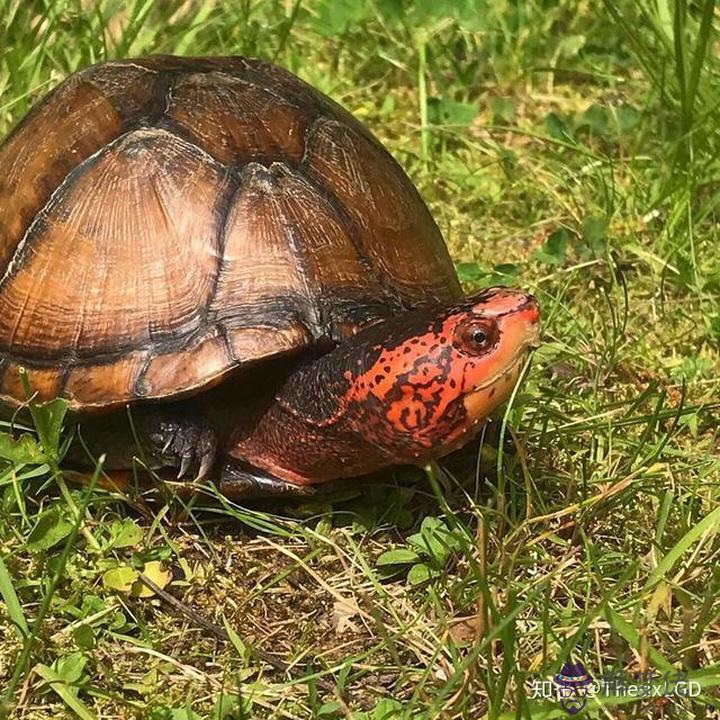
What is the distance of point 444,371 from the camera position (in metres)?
1.63

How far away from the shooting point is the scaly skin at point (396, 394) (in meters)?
1.62

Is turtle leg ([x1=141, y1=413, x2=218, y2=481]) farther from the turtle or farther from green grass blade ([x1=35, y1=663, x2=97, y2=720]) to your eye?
green grass blade ([x1=35, y1=663, x2=97, y2=720])

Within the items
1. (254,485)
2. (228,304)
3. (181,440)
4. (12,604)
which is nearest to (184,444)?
(181,440)

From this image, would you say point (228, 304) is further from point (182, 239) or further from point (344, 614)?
point (344, 614)

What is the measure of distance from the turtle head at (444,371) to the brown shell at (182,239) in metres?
0.15

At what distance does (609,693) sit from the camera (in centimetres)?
150

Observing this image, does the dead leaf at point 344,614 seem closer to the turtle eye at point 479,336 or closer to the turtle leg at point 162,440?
the turtle leg at point 162,440

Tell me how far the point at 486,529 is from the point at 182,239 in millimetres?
738

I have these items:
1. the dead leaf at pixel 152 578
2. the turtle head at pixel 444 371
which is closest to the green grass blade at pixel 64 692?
the dead leaf at pixel 152 578

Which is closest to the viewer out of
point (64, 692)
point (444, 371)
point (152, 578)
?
point (64, 692)

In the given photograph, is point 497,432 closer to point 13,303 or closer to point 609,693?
point 609,693

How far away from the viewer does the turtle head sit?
1619 mm

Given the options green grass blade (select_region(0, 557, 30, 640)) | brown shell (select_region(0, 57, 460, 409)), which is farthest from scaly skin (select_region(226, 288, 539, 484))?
green grass blade (select_region(0, 557, 30, 640))

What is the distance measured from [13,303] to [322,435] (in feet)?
2.11
